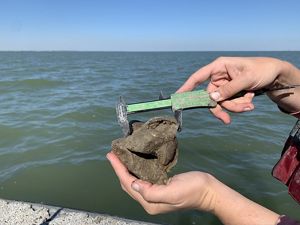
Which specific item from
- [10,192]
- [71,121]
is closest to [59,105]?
[71,121]

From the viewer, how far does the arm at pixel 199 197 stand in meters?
2.36

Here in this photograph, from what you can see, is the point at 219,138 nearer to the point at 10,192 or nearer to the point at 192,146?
the point at 192,146

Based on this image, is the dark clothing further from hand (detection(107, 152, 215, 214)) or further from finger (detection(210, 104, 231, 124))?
hand (detection(107, 152, 215, 214))

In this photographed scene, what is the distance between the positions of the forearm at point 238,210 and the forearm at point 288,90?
3.10 ft

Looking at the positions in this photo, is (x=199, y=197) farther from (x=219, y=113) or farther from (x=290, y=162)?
(x=290, y=162)

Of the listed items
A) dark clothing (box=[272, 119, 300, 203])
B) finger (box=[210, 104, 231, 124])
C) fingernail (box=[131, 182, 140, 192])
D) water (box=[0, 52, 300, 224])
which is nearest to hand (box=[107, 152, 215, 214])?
fingernail (box=[131, 182, 140, 192])

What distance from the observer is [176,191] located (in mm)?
2494

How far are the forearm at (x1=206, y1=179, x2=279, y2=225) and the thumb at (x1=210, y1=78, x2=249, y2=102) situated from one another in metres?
0.62

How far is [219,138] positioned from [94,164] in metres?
3.71

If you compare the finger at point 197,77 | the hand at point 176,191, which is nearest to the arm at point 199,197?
the hand at point 176,191

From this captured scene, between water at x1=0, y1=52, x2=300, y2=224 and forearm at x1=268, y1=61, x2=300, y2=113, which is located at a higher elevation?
forearm at x1=268, y1=61, x2=300, y2=113

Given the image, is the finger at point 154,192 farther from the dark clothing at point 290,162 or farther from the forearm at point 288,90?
the forearm at point 288,90

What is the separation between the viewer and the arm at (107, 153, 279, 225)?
236 centimetres

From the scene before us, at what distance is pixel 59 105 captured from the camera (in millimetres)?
13922
